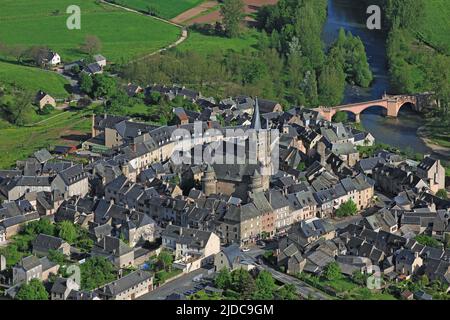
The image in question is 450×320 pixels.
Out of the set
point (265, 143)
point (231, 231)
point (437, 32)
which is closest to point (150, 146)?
point (265, 143)

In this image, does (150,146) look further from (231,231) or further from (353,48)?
(353,48)

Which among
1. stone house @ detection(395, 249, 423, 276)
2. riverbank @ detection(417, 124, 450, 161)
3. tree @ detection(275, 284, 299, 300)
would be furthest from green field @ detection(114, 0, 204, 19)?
tree @ detection(275, 284, 299, 300)

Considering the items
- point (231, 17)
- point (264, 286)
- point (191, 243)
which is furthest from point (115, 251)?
point (231, 17)

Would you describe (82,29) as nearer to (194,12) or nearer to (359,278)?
(194,12)

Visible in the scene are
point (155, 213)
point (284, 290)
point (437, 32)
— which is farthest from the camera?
point (437, 32)

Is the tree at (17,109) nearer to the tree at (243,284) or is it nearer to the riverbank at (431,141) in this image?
the riverbank at (431,141)

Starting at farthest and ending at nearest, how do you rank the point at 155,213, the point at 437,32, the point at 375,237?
A: the point at 437,32, the point at 155,213, the point at 375,237
